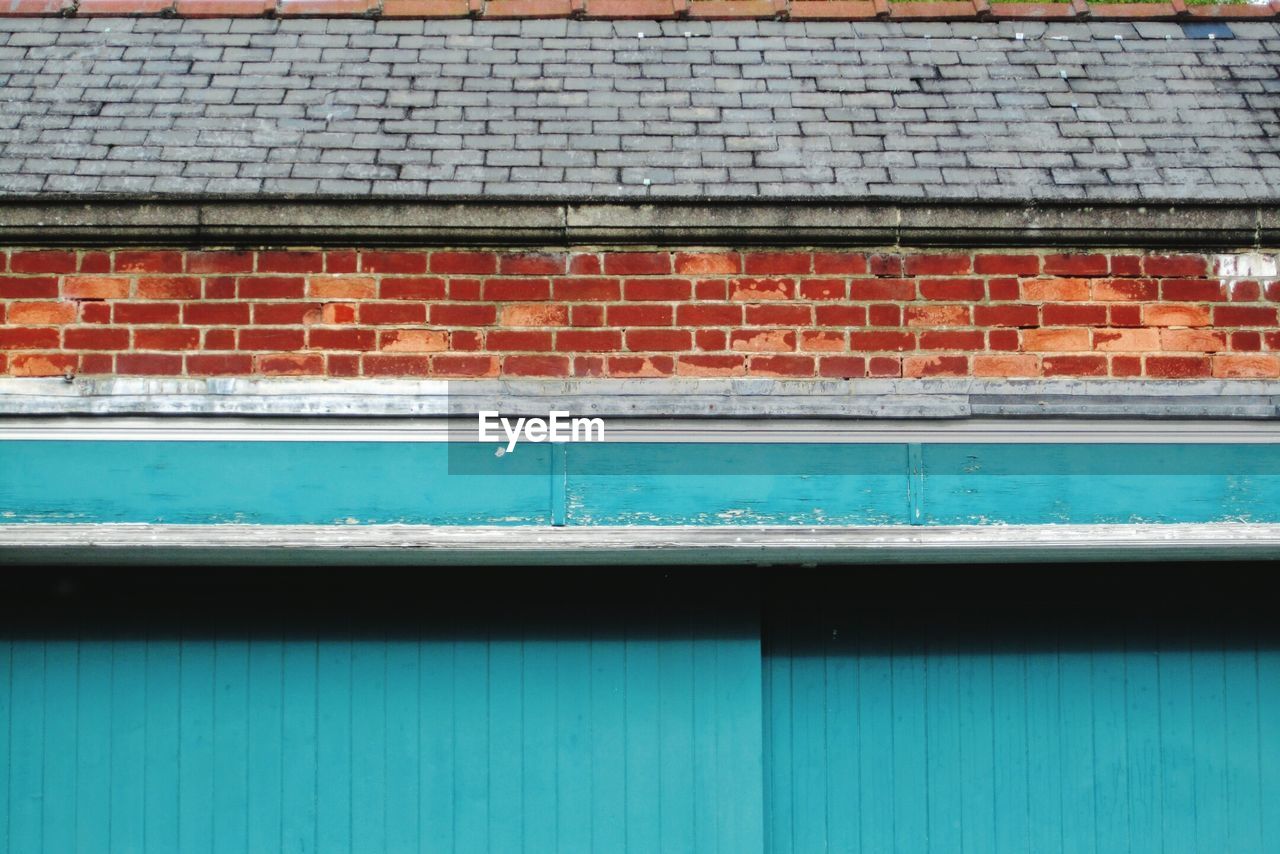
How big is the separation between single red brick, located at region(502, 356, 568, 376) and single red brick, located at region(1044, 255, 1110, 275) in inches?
64.5

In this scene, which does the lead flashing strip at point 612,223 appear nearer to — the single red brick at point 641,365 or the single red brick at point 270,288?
the single red brick at point 270,288

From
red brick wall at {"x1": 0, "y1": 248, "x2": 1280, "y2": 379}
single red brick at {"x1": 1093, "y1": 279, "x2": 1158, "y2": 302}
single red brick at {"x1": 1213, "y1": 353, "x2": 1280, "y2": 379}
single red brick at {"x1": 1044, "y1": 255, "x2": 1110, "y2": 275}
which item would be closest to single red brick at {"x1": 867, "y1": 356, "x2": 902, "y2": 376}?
red brick wall at {"x1": 0, "y1": 248, "x2": 1280, "y2": 379}

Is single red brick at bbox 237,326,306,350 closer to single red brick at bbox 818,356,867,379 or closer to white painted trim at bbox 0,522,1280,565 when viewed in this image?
white painted trim at bbox 0,522,1280,565

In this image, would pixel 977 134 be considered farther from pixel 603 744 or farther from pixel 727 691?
pixel 603 744

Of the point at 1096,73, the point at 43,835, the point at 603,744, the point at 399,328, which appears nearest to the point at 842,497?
the point at 603,744

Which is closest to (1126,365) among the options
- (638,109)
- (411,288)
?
(638,109)

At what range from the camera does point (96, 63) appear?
4.53m

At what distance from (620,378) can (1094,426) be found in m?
1.55

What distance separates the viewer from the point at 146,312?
159 inches

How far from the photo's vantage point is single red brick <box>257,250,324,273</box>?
407cm

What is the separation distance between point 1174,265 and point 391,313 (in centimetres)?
260

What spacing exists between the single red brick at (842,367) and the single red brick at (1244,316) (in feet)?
3.93

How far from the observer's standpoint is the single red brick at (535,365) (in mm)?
4051

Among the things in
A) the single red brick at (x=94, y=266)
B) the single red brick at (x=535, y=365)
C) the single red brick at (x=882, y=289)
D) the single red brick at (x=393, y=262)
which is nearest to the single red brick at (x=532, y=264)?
the single red brick at (x=393, y=262)
